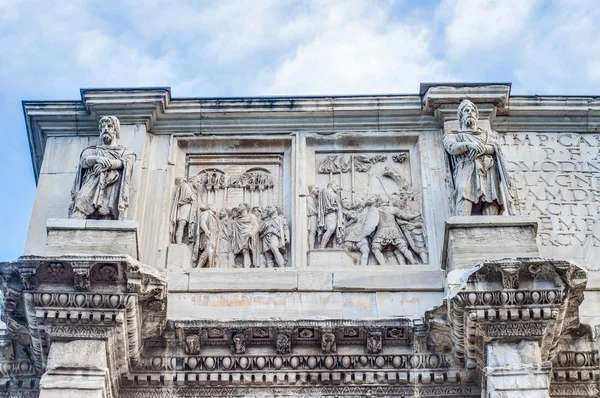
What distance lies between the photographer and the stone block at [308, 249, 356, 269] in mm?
13248

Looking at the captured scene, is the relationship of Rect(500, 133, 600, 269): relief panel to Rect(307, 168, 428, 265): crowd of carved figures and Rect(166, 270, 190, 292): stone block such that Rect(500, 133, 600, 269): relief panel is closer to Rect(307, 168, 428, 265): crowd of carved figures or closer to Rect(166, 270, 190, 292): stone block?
Rect(307, 168, 428, 265): crowd of carved figures

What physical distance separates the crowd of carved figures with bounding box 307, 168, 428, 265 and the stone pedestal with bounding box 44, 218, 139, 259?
2078mm

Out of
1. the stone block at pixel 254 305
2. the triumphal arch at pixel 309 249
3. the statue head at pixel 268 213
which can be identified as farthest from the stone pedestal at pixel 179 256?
the statue head at pixel 268 213

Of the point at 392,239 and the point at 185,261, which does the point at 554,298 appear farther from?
the point at 185,261

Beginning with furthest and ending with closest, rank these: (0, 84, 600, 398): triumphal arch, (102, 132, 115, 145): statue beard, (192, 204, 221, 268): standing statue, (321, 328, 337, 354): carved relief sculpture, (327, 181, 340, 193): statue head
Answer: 1. (327, 181, 340, 193): statue head
2. (102, 132, 115, 145): statue beard
3. (192, 204, 221, 268): standing statue
4. (321, 328, 337, 354): carved relief sculpture
5. (0, 84, 600, 398): triumphal arch

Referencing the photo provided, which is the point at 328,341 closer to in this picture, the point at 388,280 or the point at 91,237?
the point at 388,280

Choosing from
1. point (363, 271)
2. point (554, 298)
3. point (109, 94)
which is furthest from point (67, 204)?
point (554, 298)

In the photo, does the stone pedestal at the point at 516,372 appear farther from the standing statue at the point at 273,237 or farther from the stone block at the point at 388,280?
the standing statue at the point at 273,237

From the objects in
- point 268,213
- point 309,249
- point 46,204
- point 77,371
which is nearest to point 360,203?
point 309,249

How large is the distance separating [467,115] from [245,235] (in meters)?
2.79

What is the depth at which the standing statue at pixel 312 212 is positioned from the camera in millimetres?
13578

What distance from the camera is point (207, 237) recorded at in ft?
44.3

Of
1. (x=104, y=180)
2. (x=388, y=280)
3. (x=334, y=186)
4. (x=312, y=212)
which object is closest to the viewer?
(x=388, y=280)

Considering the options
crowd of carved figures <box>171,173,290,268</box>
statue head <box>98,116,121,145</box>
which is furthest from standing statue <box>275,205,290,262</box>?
statue head <box>98,116,121,145</box>
